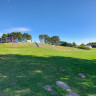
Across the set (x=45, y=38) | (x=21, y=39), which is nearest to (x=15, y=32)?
(x=21, y=39)

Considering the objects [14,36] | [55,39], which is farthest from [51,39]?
[14,36]

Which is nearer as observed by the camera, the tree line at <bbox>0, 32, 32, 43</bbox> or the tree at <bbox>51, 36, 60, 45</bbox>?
the tree line at <bbox>0, 32, 32, 43</bbox>

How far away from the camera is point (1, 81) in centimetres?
241

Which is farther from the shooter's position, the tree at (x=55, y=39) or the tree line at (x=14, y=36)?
the tree at (x=55, y=39)

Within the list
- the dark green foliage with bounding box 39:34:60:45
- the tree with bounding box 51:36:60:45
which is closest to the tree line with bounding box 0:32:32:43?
the dark green foliage with bounding box 39:34:60:45

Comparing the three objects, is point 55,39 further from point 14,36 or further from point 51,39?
point 14,36

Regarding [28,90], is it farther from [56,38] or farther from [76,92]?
[56,38]

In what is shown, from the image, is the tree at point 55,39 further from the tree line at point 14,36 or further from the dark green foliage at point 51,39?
the tree line at point 14,36

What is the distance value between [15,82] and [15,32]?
5012cm

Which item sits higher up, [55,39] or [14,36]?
[14,36]

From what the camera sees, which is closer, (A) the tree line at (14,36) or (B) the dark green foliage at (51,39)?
(A) the tree line at (14,36)

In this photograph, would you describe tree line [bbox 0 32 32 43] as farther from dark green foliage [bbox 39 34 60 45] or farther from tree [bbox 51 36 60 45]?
tree [bbox 51 36 60 45]

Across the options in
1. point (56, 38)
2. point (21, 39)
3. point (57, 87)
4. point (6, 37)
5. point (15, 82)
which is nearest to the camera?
point (57, 87)

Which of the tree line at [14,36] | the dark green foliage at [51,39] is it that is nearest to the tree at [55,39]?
the dark green foliage at [51,39]
